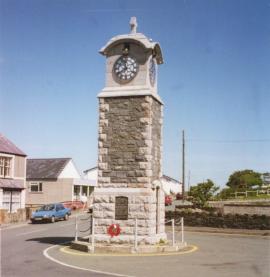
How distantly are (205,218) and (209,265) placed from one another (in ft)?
49.5

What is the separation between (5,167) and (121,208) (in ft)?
69.1

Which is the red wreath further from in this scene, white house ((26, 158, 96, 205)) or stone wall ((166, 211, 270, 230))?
white house ((26, 158, 96, 205))

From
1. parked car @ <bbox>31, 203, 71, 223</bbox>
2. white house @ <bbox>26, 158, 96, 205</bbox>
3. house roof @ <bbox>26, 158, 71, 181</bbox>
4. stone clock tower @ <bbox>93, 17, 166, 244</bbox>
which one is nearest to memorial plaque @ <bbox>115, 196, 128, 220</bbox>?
stone clock tower @ <bbox>93, 17, 166, 244</bbox>

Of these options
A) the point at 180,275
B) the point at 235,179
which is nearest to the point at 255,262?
the point at 180,275

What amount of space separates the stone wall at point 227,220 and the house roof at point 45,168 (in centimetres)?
2271

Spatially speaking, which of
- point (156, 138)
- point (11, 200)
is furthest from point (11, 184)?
point (156, 138)

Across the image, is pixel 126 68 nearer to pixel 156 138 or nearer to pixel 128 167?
pixel 156 138

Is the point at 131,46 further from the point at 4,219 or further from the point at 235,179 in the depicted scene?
the point at 235,179

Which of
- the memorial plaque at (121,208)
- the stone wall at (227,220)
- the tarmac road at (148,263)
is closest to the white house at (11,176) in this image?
the stone wall at (227,220)

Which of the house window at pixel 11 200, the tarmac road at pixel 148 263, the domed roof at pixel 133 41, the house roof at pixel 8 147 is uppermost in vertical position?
the domed roof at pixel 133 41

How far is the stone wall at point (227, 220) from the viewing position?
86.7 feet

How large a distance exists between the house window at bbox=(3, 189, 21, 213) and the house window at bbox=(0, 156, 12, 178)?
53.0 inches

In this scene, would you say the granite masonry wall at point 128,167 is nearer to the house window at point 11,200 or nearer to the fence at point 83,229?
the fence at point 83,229

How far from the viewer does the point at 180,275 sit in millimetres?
11797
